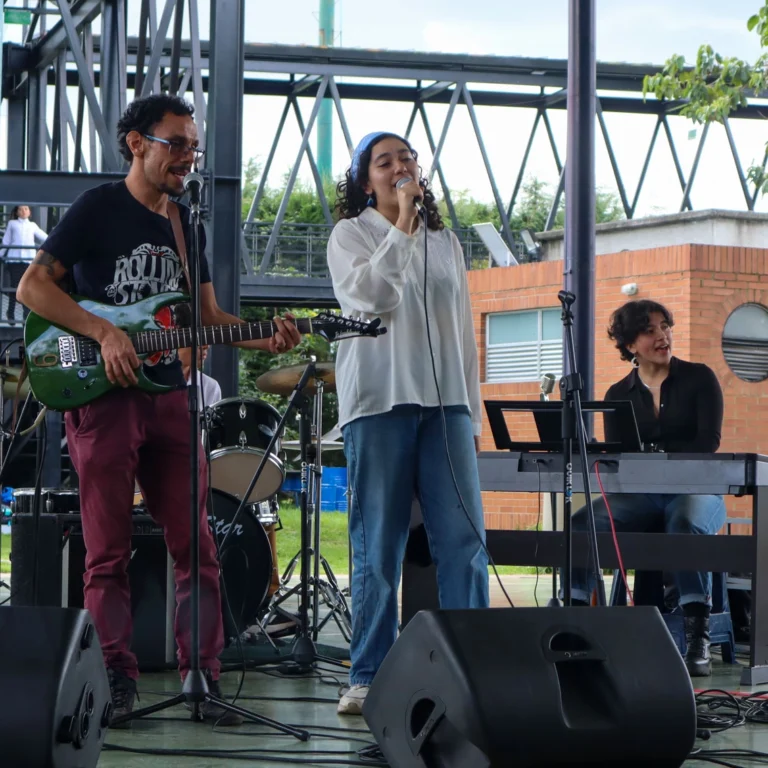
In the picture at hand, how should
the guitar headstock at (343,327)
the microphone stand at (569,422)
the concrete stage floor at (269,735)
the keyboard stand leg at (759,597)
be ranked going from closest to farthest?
1. the concrete stage floor at (269,735)
2. the guitar headstock at (343,327)
3. the microphone stand at (569,422)
4. the keyboard stand leg at (759,597)

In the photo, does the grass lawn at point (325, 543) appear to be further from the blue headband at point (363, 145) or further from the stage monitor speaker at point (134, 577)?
the blue headband at point (363, 145)

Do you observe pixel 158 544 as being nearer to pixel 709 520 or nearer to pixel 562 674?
pixel 709 520

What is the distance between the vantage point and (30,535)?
17.9ft

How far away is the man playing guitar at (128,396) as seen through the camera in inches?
146

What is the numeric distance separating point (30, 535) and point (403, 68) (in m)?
22.0

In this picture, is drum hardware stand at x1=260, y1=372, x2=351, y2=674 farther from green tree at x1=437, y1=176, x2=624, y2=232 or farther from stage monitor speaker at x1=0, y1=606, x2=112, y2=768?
green tree at x1=437, y1=176, x2=624, y2=232

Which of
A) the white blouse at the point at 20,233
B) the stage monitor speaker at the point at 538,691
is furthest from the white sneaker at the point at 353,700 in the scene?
the white blouse at the point at 20,233

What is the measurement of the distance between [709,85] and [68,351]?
5.95 m

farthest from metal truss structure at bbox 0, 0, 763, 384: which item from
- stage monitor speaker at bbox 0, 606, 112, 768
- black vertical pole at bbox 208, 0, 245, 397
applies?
stage monitor speaker at bbox 0, 606, 112, 768

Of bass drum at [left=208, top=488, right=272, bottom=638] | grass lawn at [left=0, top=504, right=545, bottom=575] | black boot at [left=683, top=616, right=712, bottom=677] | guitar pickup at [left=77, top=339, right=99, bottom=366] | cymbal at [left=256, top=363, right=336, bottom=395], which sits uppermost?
guitar pickup at [left=77, top=339, right=99, bottom=366]

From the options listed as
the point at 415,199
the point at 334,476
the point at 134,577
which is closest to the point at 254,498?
the point at 134,577

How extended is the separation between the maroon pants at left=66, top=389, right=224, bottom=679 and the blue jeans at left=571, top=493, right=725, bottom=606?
215cm

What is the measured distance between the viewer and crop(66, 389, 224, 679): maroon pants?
3.73 metres

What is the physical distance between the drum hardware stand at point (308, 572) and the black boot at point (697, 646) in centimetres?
149
